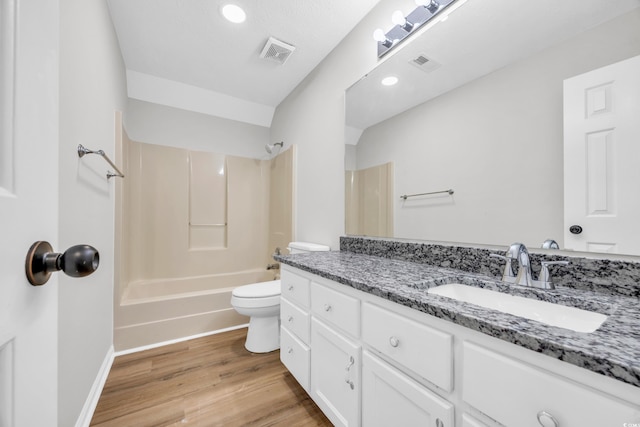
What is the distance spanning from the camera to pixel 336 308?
3.62 feet

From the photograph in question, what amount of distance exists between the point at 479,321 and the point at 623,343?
233 millimetres

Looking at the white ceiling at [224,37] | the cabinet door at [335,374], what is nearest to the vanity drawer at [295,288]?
the cabinet door at [335,374]

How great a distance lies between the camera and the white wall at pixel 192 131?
2549 millimetres

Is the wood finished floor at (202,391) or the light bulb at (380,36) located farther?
the light bulb at (380,36)

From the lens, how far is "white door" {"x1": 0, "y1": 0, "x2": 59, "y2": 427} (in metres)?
0.31

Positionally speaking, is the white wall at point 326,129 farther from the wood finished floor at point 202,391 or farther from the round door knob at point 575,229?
the round door knob at point 575,229

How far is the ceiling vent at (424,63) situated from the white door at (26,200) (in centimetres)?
144

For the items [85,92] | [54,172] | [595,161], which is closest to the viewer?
[54,172]

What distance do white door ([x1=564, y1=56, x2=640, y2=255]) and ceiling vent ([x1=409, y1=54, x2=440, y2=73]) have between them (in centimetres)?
60

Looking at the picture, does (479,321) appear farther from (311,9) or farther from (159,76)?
(159,76)

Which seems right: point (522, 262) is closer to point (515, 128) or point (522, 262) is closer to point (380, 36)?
point (515, 128)

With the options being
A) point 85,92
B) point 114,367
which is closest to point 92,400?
point 114,367

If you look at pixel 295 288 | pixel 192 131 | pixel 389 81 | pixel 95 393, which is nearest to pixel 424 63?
pixel 389 81

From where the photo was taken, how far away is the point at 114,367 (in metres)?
1.77
